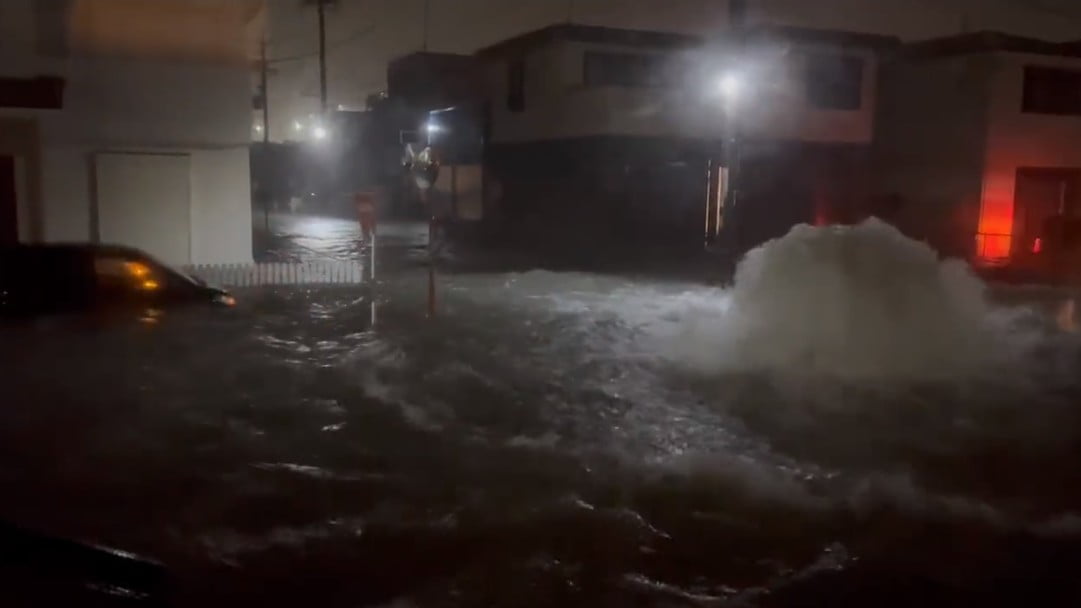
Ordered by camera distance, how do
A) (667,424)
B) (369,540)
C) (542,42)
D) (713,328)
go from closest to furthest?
(369,540) < (667,424) < (713,328) < (542,42)

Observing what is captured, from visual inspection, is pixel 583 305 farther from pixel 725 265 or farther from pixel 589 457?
pixel 589 457

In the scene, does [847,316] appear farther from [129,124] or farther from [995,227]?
[995,227]

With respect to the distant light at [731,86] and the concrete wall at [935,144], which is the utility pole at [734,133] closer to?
the distant light at [731,86]

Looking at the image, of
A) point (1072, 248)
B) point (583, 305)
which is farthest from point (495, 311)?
point (1072, 248)

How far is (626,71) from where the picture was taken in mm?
31250

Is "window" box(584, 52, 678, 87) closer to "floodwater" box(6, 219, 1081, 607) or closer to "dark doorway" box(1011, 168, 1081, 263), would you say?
"dark doorway" box(1011, 168, 1081, 263)

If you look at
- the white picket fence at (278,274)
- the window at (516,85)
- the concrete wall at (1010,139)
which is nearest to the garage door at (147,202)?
the white picket fence at (278,274)

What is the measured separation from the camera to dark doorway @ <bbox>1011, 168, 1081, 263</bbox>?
2936cm

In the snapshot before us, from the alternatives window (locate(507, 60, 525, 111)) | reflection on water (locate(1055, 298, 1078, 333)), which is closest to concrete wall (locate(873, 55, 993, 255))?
reflection on water (locate(1055, 298, 1078, 333))

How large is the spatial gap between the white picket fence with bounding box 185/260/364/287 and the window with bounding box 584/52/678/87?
12186 millimetres

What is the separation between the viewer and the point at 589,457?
8453 millimetres

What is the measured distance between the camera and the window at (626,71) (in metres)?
31.1

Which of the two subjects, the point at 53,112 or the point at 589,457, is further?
the point at 53,112

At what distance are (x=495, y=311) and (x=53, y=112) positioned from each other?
7873 millimetres
